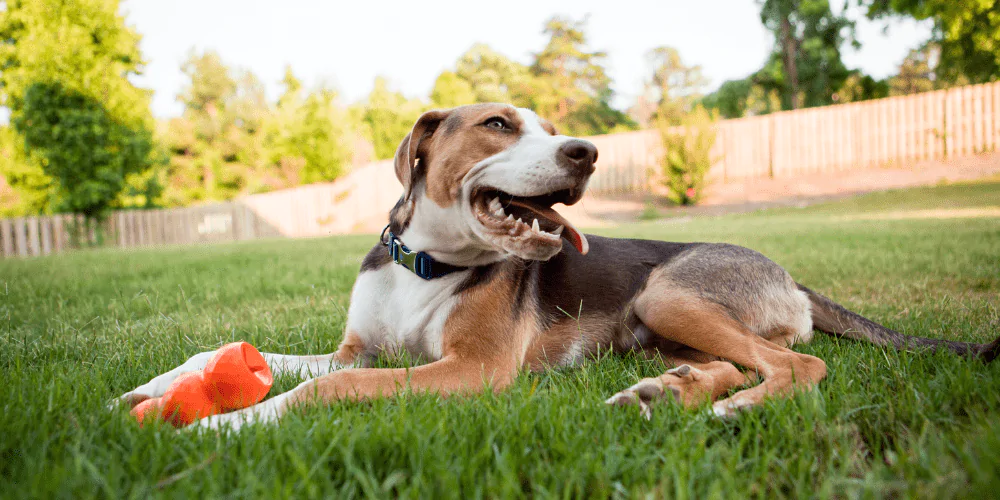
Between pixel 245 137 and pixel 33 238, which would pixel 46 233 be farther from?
pixel 245 137

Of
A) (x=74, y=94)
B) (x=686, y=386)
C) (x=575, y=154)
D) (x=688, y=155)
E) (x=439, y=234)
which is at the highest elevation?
(x=74, y=94)

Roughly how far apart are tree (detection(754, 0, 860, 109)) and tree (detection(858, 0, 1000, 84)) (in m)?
9.00

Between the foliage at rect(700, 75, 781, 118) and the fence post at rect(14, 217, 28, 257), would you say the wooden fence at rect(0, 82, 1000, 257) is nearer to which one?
the fence post at rect(14, 217, 28, 257)

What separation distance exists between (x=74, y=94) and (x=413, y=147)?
2294 centimetres

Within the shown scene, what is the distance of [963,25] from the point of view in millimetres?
18469

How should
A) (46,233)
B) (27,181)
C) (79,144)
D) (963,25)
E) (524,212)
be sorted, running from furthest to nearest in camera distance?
(27,181)
(46,233)
(79,144)
(963,25)
(524,212)

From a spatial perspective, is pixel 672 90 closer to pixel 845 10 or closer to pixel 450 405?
pixel 845 10

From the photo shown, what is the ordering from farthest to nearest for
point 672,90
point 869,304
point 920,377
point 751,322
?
point 672,90, point 869,304, point 751,322, point 920,377

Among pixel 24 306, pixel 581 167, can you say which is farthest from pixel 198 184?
pixel 581 167

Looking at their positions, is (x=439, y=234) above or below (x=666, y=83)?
below

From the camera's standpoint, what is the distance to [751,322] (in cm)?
318

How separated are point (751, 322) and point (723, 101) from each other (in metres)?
37.8

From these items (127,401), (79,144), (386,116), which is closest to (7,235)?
(79,144)

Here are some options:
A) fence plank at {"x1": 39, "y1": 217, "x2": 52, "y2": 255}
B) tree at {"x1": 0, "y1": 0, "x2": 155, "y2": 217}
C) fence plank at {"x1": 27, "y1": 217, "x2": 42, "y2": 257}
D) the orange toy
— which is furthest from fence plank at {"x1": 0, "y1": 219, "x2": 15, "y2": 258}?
the orange toy
